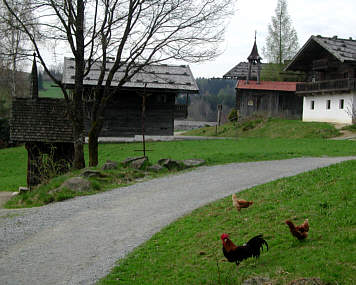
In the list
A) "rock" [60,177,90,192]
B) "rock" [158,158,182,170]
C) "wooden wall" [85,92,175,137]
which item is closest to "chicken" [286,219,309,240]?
"rock" [60,177,90,192]

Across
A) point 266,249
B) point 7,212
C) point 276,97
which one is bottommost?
point 7,212

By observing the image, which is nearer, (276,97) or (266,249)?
(266,249)

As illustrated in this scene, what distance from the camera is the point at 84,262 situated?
7141 millimetres

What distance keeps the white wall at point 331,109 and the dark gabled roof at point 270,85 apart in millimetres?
8112

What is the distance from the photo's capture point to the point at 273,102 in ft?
167

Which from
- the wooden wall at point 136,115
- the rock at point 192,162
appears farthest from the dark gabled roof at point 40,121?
the wooden wall at point 136,115

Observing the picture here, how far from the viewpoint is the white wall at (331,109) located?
35000 millimetres

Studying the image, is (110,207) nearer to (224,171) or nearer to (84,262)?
(84,262)

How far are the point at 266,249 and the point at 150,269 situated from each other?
1762 mm

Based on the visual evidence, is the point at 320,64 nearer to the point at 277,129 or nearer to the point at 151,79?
the point at 277,129

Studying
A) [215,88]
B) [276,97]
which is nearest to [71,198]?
[276,97]

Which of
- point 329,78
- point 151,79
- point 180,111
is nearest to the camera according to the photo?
point 151,79

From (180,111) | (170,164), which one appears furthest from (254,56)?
(170,164)

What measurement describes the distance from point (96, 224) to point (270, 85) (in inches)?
1730
